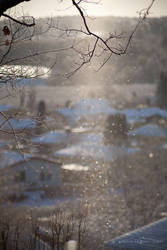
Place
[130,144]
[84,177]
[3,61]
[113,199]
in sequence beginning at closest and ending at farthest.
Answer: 1. [3,61]
2. [113,199]
3. [84,177]
4. [130,144]

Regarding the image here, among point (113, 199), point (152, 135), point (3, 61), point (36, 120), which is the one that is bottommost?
point (113, 199)

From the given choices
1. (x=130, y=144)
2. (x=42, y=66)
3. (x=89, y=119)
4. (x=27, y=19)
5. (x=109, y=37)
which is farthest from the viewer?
(x=89, y=119)

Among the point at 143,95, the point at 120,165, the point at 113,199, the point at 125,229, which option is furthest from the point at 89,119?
the point at 125,229

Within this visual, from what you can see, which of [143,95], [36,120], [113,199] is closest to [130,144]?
[113,199]

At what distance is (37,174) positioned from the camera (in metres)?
23.7

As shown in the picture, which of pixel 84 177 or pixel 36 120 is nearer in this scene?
pixel 36 120

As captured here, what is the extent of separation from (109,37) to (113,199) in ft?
60.1

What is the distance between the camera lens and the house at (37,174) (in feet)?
75.4

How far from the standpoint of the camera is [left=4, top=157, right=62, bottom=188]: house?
75.4 feet

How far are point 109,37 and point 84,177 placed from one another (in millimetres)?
21325

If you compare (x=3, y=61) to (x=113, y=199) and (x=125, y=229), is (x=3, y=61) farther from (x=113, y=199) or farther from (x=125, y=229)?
(x=113, y=199)

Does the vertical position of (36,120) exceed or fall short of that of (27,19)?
it falls short

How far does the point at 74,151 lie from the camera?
2930cm

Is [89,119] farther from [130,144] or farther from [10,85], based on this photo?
[10,85]
